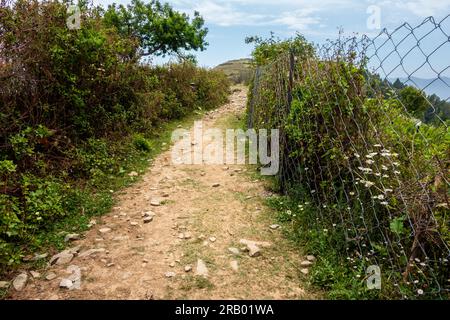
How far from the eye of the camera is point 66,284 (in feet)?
9.47

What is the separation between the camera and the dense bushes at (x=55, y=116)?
13.2 feet

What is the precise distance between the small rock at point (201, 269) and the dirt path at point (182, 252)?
18mm

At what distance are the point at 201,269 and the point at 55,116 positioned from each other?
4.26 m

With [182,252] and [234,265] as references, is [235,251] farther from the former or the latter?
[182,252]

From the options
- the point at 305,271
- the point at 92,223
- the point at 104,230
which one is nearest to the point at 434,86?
the point at 305,271

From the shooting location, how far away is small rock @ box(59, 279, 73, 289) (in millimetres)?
2871

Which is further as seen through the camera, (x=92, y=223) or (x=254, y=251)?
(x=92, y=223)

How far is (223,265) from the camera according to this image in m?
3.20

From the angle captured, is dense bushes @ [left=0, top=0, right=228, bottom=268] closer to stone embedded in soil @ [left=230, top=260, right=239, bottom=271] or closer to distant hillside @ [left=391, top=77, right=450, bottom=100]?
stone embedded in soil @ [left=230, top=260, right=239, bottom=271]

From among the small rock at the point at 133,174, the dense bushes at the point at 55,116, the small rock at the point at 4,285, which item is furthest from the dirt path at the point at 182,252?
the dense bushes at the point at 55,116

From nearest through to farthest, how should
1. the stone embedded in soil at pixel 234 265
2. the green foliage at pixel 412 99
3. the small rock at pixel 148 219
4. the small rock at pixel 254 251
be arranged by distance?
the green foliage at pixel 412 99, the stone embedded in soil at pixel 234 265, the small rock at pixel 254 251, the small rock at pixel 148 219

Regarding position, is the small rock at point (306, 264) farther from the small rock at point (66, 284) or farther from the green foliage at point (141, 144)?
the green foliage at point (141, 144)

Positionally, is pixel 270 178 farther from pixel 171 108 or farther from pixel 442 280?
pixel 171 108
